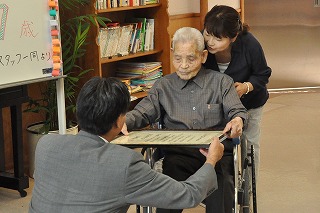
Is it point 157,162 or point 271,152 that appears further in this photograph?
point 271,152

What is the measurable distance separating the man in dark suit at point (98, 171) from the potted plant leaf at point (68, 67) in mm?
2485

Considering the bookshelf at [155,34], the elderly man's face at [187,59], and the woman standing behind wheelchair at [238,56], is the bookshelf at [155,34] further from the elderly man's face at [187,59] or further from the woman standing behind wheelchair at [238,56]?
the elderly man's face at [187,59]

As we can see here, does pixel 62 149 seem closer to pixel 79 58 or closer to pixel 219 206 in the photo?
pixel 219 206

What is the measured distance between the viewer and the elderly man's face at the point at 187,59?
3.15m

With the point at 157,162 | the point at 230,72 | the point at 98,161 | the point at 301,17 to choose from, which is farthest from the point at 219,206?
the point at 301,17

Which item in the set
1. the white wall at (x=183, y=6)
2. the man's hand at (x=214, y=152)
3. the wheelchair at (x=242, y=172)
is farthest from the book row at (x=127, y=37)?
the man's hand at (x=214, y=152)

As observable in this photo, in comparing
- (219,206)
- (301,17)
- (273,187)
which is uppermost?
(301,17)

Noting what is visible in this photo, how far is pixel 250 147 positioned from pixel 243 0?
12.3 ft

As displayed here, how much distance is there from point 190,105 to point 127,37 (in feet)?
7.41

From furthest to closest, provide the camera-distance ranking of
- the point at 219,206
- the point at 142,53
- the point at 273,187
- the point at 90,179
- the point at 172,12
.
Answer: the point at 172,12, the point at 142,53, the point at 273,187, the point at 219,206, the point at 90,179

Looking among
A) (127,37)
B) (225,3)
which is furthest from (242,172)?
(225,3)

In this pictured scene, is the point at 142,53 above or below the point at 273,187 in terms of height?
above

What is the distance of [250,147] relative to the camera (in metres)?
3.47

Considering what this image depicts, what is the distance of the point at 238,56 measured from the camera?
11.4 feet
